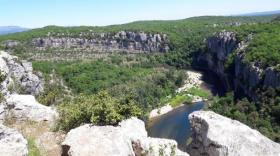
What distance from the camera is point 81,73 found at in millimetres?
151875

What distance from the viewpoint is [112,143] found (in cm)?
2212

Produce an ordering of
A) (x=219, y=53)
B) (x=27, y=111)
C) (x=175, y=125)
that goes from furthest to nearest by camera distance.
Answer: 1. (x=219, y=53)
2. (x=175, y=125)
3. (x=27, y=111)

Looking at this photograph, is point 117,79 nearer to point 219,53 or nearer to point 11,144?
point 219,53

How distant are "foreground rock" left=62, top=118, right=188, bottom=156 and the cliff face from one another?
64.8 metres

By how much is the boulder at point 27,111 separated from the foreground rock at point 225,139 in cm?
1376

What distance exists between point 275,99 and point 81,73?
280ft

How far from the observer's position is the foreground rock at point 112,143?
21688 millimetres

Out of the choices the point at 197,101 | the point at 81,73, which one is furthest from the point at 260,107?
the point at 81,73

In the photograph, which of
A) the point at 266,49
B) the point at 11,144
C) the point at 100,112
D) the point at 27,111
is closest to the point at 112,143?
the point at 100,112

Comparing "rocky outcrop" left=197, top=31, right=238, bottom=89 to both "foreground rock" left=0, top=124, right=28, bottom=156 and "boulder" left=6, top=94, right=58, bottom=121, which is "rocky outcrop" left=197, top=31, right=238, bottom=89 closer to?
"boulder" left=6, top=94, right=58, bottom=121

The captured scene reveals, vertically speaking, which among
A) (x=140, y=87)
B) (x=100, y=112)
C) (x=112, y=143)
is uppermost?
(x=100, y=112)

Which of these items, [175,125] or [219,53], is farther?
[219,53]

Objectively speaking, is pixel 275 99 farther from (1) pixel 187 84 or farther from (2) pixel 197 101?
(1) pixel 187 84

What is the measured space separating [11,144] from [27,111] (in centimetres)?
1292
